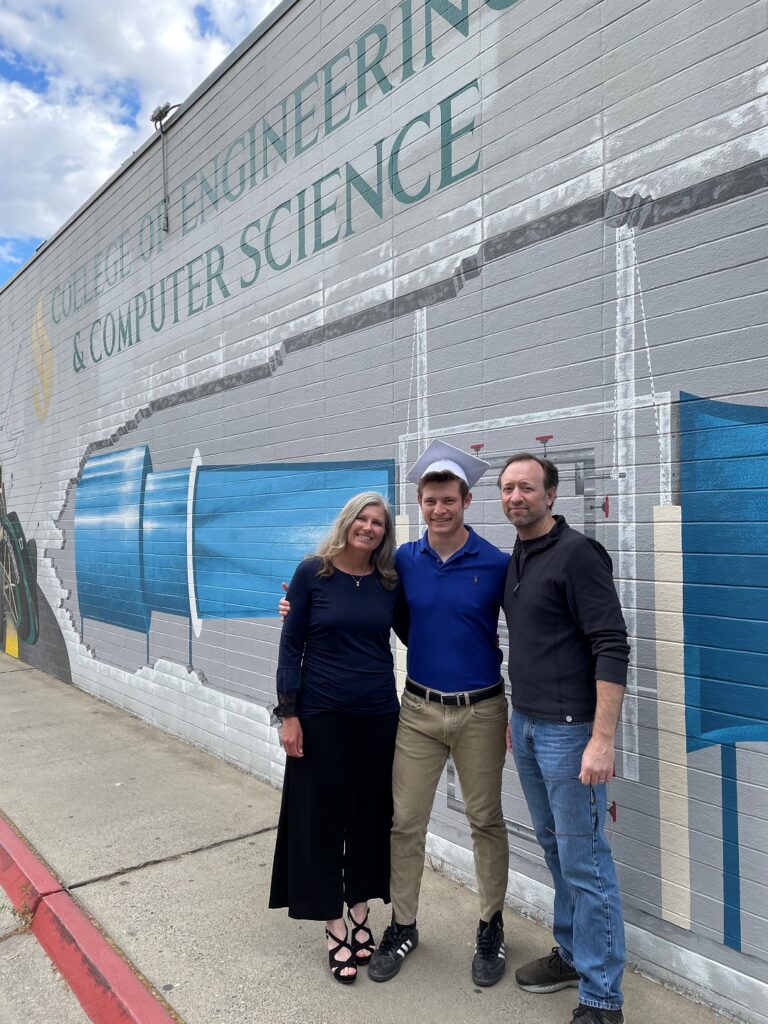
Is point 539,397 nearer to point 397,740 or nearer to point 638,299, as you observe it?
point 638,299

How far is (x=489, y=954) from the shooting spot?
301 cm

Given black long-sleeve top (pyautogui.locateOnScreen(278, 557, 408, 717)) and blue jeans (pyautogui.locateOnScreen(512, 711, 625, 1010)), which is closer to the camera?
blue jeans (pyautogui.locateOnScreen(512, 711, 625, 1010))

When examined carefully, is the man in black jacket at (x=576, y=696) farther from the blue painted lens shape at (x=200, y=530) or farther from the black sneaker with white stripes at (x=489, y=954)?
the blue painted lens shape at (x=200, y=530)

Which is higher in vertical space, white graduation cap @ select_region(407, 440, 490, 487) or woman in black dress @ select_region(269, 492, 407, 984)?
white graduation cap @ select_region(407, 440, 490, 487)

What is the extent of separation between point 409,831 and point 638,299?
7.67ft

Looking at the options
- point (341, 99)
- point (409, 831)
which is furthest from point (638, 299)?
point (341, 99)

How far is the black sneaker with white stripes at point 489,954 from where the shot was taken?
2963 millimetres

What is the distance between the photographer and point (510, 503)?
267 centimetres

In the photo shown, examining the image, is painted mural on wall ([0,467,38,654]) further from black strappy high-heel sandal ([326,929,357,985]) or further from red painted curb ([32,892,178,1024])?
black strappy high-heel sandal ([326,929,357,985])

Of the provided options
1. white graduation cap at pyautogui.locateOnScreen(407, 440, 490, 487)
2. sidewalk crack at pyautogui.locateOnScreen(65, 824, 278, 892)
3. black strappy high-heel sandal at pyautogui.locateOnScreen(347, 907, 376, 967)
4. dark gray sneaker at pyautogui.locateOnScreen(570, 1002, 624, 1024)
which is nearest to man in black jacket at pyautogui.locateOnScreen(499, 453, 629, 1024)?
dark gray sneaker at pyautogui.locateOnScreen(570, 1002, 624, 1024)

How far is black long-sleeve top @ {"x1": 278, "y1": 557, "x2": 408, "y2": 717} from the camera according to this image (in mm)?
2982

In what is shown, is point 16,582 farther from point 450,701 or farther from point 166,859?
point 450,701

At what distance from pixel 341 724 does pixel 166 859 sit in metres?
1.87

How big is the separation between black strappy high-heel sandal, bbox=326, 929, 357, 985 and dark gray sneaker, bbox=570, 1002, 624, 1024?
91cm
